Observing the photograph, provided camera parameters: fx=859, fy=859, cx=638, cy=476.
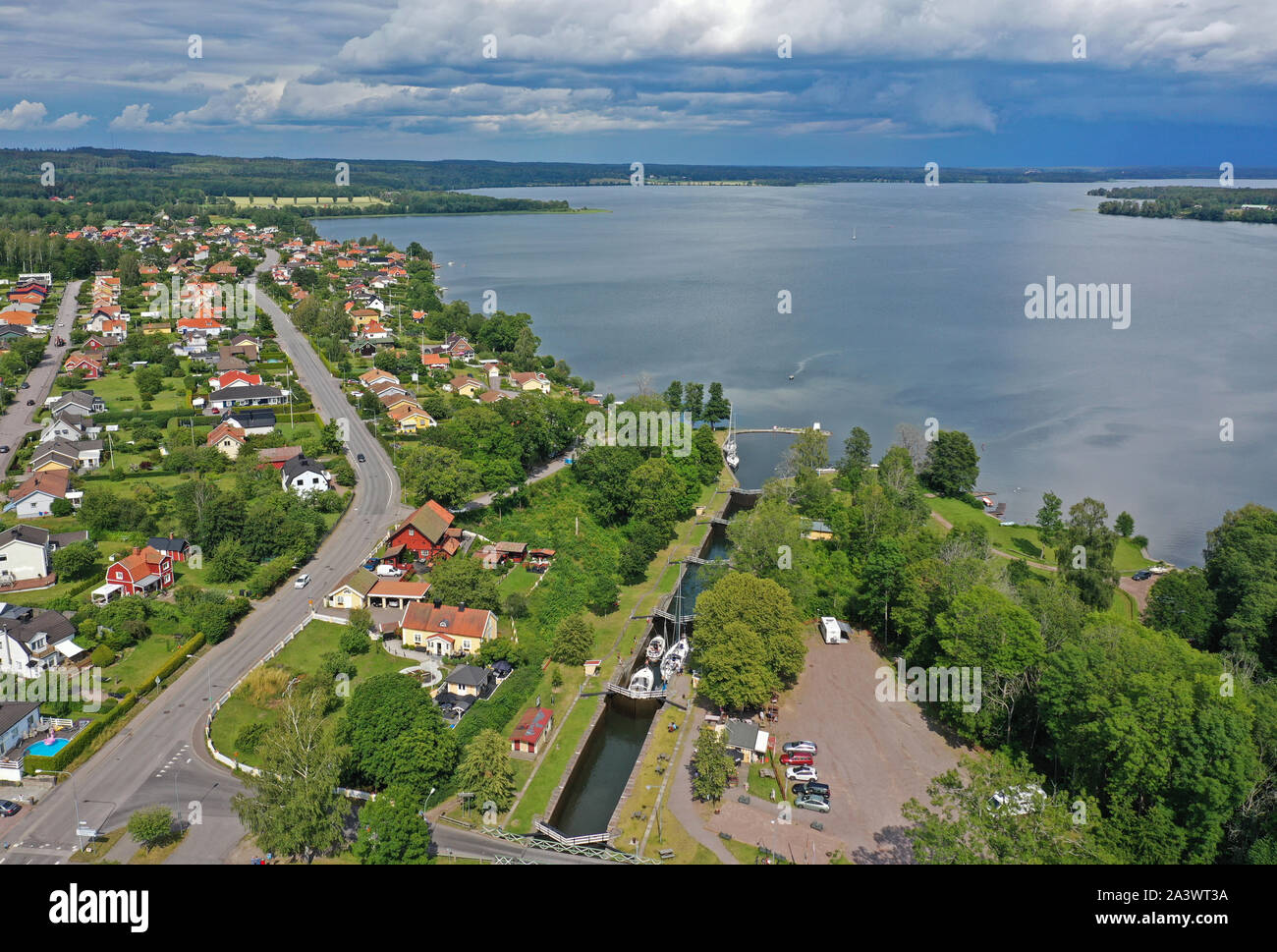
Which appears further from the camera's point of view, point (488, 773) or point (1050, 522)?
point (1050, 522)

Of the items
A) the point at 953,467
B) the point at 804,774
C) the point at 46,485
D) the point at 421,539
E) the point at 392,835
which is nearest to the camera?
the point at 392,835

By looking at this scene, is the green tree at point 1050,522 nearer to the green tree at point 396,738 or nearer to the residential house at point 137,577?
the green tree at point 396,738

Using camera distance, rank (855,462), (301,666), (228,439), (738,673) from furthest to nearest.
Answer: (228,439) < (855,462) < (301,666) < (738,673)

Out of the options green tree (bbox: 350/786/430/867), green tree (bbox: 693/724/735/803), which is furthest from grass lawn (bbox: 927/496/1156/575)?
green tree (bbox: 350/786/430/867)

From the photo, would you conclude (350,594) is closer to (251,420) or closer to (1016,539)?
(251,420)

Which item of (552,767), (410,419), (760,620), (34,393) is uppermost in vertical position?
(34,393)

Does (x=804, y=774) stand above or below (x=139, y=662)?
below

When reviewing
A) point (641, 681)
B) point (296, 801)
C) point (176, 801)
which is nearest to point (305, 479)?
point (641, 681)
